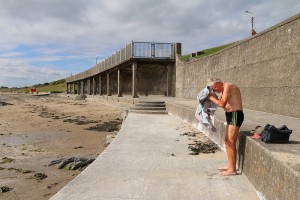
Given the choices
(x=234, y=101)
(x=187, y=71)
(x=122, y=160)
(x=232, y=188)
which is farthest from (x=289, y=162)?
(x=187, y=71)

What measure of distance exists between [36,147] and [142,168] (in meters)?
7.85

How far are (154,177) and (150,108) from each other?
13.2 m

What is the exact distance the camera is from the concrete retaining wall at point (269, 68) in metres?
9.30

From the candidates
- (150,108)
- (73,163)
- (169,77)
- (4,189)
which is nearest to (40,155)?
(73,163)

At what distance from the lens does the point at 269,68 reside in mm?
10859

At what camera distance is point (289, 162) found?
12.6 ft

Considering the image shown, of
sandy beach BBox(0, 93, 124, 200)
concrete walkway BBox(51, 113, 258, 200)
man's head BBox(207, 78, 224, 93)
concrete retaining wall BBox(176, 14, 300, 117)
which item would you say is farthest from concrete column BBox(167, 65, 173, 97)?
man's head BBox(207, 78, 224, 93)

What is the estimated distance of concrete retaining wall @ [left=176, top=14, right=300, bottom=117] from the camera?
9.30 metres

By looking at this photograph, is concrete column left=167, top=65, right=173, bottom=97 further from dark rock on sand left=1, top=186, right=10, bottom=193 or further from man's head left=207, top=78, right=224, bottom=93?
man's head left=207, top=78, right=224, bottom=93

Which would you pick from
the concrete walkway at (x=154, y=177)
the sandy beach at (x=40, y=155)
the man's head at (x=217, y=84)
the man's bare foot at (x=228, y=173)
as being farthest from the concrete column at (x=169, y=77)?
the man's bare foot at (x=228, y=173)

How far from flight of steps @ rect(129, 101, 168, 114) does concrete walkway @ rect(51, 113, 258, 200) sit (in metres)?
9.23

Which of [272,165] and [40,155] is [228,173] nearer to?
[272,165]

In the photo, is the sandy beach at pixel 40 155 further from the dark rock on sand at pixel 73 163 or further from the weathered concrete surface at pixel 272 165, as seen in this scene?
the weathered concrete surface at pixel 272 165

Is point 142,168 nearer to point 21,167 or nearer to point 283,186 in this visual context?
point 283,186
